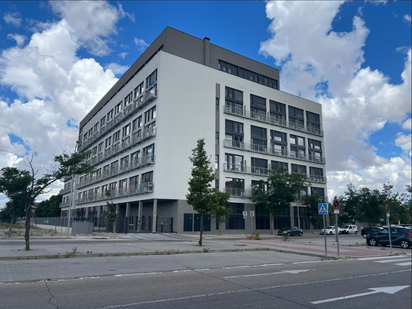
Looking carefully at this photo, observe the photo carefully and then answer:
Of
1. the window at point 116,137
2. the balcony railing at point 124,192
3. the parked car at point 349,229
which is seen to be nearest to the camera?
the balcony railing at point 124,192

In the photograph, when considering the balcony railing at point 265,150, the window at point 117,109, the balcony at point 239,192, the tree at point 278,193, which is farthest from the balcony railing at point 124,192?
the tree at point 278,193

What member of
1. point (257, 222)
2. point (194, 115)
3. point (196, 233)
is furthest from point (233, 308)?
point (257, 222)

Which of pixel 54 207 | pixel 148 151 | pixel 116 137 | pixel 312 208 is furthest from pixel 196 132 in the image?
Answer: pixel 54 207

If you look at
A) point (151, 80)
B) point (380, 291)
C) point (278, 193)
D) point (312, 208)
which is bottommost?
point (380, 291)

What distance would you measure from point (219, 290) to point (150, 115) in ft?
124

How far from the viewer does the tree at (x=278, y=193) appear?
43156 mm

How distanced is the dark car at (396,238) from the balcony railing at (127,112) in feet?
97.5

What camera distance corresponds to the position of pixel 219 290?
783cm

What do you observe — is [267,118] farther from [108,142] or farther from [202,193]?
[202,193]

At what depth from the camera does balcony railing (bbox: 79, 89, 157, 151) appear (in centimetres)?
4277

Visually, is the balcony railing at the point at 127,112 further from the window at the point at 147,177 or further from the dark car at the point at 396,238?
the dark car at the point at 396,238

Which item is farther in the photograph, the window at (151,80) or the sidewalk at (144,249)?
the window at (151,80)

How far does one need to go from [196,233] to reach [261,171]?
14.9 m

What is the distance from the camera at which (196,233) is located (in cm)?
4016
